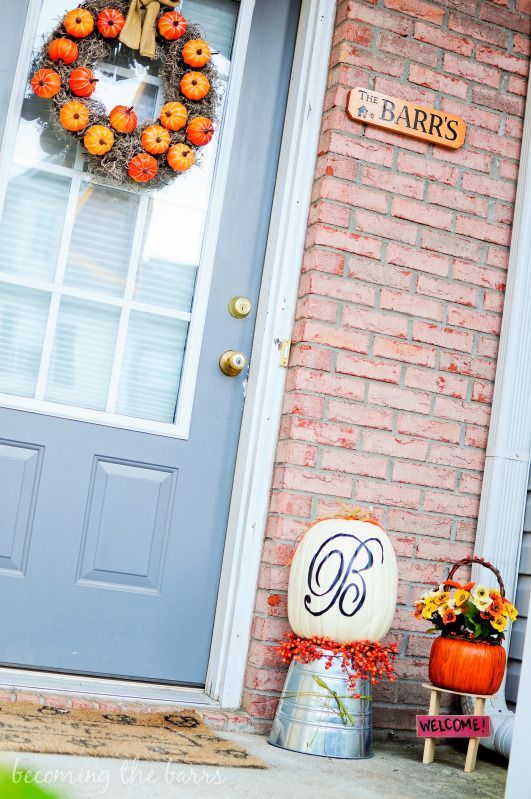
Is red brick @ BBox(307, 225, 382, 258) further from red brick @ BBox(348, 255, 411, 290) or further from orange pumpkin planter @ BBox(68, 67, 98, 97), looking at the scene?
orange pumpkin planter @ BBox(68, 67, 98, 97)

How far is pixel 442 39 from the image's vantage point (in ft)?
9.64

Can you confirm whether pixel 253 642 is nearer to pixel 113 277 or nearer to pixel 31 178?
pixel 113 277

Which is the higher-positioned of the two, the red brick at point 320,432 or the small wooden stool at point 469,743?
the red brick at point 320,432

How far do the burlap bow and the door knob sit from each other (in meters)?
0.88

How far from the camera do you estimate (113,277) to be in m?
2.73

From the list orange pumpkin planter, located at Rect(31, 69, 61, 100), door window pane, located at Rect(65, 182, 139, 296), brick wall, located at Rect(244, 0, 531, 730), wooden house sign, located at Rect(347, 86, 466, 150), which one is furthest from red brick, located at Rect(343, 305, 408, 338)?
orange pumpkin planter, located at Rect(31, 69, 61, 100)

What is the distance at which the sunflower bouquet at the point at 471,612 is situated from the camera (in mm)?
2463

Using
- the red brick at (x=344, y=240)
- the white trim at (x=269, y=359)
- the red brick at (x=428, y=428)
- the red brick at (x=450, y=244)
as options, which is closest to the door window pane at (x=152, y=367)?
the white trim at (x=269, y=359)

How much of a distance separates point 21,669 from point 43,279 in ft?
3.49

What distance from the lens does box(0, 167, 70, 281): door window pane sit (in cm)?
265

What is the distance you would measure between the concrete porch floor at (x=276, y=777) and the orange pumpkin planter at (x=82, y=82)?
1698mm

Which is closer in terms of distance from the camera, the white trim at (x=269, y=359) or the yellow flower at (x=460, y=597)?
the yellow flower at (x=460, y=597)

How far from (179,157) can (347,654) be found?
1.43 m

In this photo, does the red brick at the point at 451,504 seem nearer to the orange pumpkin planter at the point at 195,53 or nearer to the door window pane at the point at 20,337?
the door window pane at the point at 20,337
